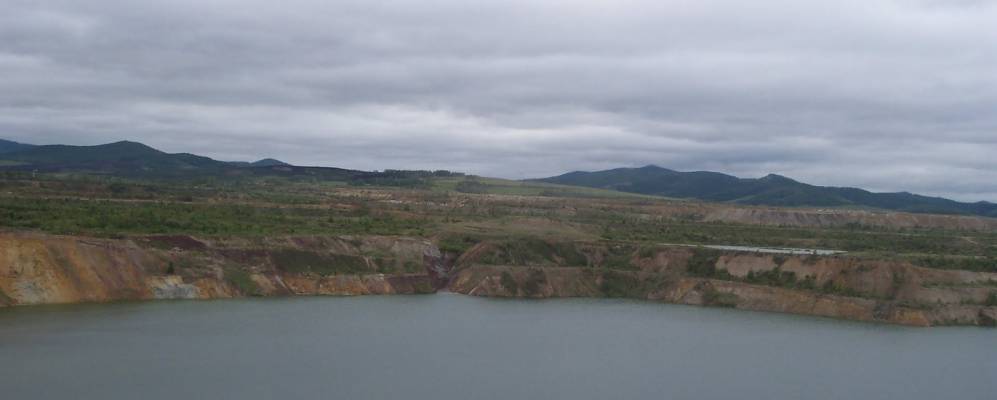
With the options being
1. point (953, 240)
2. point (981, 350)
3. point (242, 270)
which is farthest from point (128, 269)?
point (953, 240)

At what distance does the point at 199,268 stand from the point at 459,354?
2630cm

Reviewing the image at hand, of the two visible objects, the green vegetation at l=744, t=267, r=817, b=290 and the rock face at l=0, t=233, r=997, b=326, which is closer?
the rock face at l=0, t=233, r=997, b=326

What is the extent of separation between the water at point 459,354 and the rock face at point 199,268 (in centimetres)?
247

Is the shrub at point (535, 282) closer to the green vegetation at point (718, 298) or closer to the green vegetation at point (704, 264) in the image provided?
the green vegetation at point (704, 264)

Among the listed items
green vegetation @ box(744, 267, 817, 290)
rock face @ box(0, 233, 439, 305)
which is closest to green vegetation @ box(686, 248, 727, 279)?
green vegetation @ box(744, 267, 817, 290)

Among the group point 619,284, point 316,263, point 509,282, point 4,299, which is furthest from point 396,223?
point 4,299

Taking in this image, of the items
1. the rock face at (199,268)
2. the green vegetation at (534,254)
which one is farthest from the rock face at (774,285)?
the rock face at (199,268)

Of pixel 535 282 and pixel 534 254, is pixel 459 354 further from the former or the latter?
pixel 534 254

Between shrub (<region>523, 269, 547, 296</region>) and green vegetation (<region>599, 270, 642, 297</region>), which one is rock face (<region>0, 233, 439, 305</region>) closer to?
shrub (<region>523, 269, 547, 296</region>)

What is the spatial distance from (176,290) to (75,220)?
46.9 feet

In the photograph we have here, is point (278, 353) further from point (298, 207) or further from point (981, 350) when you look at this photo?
point (298, 207)

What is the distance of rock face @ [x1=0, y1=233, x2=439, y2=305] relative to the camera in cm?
5847

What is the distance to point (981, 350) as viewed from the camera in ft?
177

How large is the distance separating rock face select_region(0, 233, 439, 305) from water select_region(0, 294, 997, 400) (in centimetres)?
247
